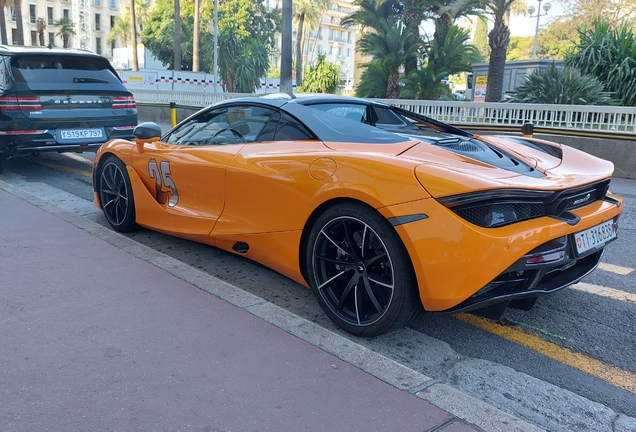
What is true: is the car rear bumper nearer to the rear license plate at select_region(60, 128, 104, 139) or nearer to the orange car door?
the orange car door

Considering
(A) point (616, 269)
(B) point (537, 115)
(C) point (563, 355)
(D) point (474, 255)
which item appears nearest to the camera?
(D) point (474, 255)

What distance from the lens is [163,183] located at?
176 inches

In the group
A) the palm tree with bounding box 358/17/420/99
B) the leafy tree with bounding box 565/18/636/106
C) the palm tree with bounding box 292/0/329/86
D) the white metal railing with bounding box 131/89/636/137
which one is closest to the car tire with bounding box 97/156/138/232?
the white metal railing with bounding box 131/89/636/137

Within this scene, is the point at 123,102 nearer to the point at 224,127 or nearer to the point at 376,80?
the point at 224,127

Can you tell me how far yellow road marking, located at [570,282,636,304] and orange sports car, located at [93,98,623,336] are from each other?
718mm

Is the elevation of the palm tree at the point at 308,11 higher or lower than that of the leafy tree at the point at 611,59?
higher

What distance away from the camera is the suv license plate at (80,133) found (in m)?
7.63

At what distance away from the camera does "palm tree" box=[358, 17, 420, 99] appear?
20.5 m

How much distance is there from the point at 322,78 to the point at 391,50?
976cm

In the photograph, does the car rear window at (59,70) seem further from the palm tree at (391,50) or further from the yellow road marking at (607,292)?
the palm tree at (391,50)

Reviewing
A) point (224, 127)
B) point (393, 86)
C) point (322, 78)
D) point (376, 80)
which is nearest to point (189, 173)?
point (224, 127)

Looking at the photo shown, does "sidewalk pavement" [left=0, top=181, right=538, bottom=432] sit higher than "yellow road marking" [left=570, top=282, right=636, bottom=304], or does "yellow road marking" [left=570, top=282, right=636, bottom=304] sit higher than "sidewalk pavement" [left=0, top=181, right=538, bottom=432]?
"yellow road marking" [left=570, top=282, right=636, bottom=304]

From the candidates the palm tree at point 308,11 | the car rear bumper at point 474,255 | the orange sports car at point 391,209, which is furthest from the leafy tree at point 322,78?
the palm tree at point 308,11

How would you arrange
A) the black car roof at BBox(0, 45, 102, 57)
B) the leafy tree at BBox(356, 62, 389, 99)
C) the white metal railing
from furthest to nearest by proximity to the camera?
1. the leafy tree at BBox(356, 62, 389, 99)
2. the white metal railing
3. the black car roof at BBox(0, 45, 102, 57)
